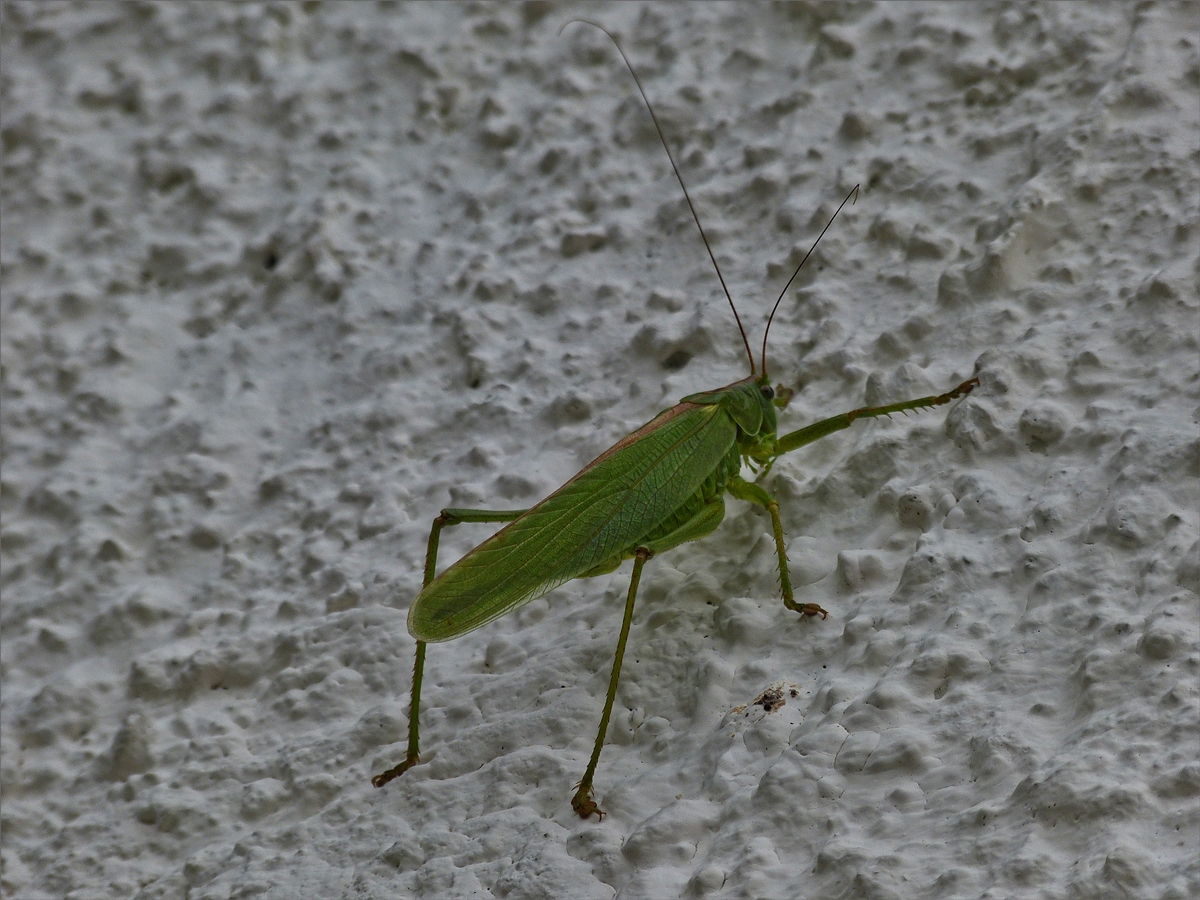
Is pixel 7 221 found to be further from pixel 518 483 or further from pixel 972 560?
pixel 972 560

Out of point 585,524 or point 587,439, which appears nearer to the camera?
point 585,524

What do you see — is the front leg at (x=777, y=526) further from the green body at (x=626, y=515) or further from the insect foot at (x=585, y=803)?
the insect foot at (x=585, y=803)

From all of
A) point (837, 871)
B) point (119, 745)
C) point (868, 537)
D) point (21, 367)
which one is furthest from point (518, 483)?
point (21, 367)

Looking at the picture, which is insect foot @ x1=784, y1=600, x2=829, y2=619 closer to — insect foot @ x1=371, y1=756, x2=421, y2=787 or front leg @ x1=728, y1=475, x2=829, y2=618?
front leg @ x1=728, y1=475, x2=829, y2=618

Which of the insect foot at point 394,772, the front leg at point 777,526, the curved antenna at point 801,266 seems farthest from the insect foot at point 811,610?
the insect foot at point 394,772

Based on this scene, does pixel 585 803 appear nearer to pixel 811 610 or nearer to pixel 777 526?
pixel 811 610

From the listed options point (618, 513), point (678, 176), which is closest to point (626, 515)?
point (618, 513)

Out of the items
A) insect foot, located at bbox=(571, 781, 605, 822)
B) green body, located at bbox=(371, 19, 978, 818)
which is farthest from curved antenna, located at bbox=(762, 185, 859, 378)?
insect foot, located at bbox=(571, 781, 605, 822)
